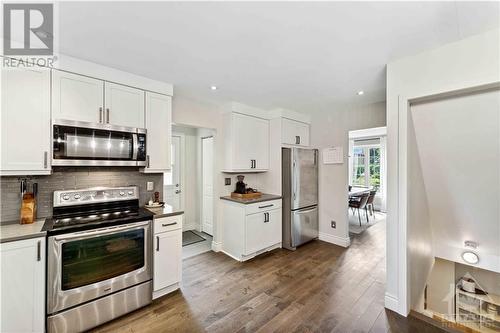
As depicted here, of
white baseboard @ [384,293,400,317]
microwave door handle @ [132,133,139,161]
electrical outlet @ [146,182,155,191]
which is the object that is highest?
microwave door handle @ [132,133,139,161]

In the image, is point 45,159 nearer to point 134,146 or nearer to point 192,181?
point 134,146

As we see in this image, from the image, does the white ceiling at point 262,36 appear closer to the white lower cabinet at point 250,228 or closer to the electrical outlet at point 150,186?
the electrical outlet at point 150,186

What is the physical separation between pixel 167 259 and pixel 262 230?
159 cm

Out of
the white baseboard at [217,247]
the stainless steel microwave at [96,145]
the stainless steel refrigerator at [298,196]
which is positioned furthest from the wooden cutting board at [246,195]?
the stainless steel microwave at [96,145]

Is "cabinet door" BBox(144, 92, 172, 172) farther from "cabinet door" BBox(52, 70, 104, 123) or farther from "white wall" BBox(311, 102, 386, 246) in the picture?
"white wall" BBox(311, 102, 386, 246)

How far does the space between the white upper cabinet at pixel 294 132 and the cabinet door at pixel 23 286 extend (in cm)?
337

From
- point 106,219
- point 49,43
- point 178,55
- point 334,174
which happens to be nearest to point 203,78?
point 178,55

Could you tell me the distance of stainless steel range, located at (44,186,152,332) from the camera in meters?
1.74

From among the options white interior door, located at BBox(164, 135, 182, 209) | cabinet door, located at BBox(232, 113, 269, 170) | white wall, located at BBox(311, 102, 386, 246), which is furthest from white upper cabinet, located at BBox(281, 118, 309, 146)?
white interior door, located at BBox(164, 135, 182, 209)

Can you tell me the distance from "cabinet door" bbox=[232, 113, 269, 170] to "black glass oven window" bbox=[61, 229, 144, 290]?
5.94 ft

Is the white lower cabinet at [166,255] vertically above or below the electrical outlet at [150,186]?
below

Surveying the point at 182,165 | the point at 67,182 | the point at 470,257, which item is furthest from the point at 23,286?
the point at 470,257

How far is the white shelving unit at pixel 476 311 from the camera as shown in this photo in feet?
7.74

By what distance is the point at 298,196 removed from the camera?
12.3ft
